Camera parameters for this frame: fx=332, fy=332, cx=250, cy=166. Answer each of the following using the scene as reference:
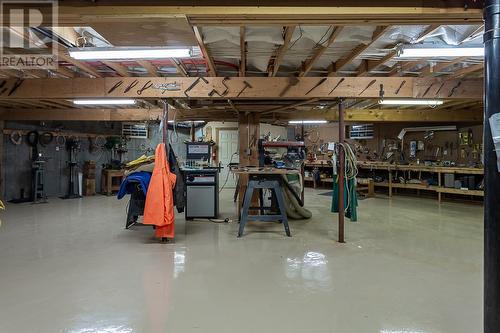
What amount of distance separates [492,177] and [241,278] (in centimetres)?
228

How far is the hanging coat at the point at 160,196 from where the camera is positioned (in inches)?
162

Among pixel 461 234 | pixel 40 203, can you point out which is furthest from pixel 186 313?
pixel 40 203

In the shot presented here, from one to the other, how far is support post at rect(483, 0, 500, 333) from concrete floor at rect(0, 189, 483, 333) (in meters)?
0.80

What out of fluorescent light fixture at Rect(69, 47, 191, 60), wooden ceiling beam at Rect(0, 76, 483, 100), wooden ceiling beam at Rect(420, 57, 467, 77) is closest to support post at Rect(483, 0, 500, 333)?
fluorescent light fixture at Rect(69, 47, 191, 60)

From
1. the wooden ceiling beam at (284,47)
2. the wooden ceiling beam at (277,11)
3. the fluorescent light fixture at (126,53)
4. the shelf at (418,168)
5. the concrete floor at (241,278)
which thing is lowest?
the concrete floor at (241,278)

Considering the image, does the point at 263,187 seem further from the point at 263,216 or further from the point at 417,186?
the point at 417,186

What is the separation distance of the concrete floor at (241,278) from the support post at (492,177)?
80 cm

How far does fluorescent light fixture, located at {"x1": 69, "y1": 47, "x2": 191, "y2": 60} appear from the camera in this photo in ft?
10.1

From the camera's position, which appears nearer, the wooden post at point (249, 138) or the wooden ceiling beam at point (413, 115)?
the wooden post at point (249, 138)

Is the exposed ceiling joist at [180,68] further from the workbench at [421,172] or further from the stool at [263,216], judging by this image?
the workbench at [421,172]

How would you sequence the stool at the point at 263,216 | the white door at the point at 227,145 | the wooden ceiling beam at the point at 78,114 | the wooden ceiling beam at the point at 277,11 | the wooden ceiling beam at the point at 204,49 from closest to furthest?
the wooden ceiling beam at the point at 277,11, the wooden ceiling beam at the point at 204,49, the stool at the point at 263,216, the wooden ceiling beam at the point at 78,114, the white door at the point at 227,145

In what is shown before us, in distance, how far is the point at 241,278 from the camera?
126 inches

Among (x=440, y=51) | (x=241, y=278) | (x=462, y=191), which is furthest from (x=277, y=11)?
(x=462, y=191)

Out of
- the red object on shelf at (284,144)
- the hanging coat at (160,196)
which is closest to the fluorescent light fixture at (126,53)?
the hanging coat at (160,196)
